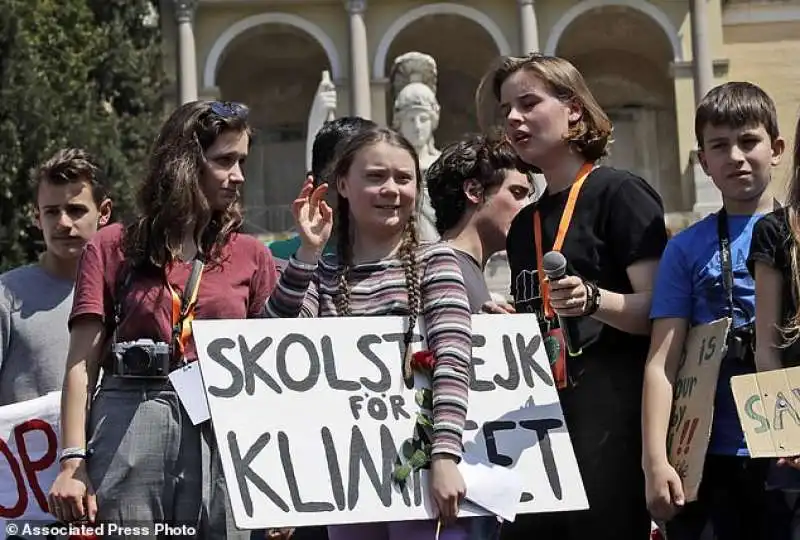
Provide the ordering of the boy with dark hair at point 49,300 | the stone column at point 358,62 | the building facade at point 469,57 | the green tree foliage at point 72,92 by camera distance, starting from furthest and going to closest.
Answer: the building facade at point 469,57 < the stone column at point 358,62 < the green tree foliage at point 72,92 < the boy with dark hair at point 49,300

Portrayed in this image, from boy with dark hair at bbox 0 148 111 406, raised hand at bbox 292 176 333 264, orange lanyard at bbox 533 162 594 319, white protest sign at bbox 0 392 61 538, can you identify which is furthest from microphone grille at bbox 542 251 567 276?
boy with dark hair at bbox 0 148 111 406

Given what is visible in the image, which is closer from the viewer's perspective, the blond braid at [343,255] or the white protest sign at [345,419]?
the white protest sign at [345,419]

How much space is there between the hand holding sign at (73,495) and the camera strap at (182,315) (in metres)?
0.40

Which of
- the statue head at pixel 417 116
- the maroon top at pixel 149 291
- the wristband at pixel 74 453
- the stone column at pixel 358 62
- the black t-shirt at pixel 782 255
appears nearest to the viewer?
the black t-shirt at pixel 782 255

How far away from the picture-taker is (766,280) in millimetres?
3316

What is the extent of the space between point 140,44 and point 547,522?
19.5 metres

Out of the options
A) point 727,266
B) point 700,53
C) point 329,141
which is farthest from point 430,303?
point 700,53

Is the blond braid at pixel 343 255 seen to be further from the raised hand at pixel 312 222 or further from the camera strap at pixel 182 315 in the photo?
the camera strap at pixel 182 315

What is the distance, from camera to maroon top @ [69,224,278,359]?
365 cm

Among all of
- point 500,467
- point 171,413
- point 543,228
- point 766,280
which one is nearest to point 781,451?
point 766,280

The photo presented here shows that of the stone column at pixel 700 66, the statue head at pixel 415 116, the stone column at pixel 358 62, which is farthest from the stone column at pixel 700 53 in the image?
the statue head at pixel 415 116

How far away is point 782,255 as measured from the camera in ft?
10.8

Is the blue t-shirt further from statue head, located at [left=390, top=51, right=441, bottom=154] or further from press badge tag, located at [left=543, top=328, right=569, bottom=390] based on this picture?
statue head, located at [left=390, top=51, right=441, bottom=154]

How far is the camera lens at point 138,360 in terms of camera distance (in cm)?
358
